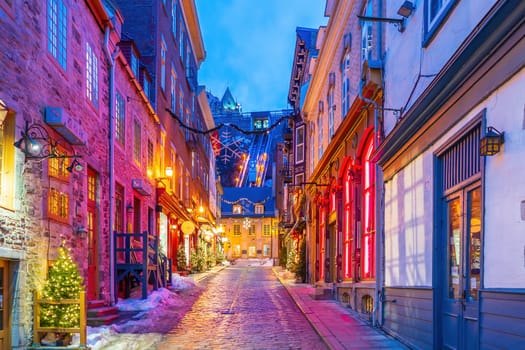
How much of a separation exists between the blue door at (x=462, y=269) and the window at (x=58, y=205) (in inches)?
270

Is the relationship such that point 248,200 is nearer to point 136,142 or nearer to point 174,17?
point 174,17

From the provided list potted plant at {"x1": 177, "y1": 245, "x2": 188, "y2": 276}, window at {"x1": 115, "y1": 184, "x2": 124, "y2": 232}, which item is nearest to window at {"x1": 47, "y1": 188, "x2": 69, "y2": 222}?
window at {"x1": 115, "y1": 184, "x2": 124, "y2": 232}

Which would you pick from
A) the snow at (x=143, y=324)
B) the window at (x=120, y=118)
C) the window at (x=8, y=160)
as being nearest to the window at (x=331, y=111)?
the window at (x=120, y=118)

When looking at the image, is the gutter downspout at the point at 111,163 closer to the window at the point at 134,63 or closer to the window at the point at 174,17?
the window at the point at 134,63

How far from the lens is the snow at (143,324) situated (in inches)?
383

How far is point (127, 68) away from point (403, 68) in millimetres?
9709

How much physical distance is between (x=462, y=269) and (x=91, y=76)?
9.99m

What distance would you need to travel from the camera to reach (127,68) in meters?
17.0

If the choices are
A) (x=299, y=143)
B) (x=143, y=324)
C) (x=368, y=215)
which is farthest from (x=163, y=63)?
(x=143, y=324)

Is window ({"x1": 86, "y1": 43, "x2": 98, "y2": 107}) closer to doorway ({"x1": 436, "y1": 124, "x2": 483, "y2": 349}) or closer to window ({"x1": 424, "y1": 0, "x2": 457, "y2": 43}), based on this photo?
window ({"x1": 424, "y1": 0, "x2": 457, "y2": 43})

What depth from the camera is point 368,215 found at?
562 inches

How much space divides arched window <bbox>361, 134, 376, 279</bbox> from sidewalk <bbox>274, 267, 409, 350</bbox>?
50.7 inches

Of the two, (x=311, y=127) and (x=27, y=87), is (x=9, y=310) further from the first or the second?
(x=311, y=127)

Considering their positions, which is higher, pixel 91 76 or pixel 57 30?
pixel 57 30
